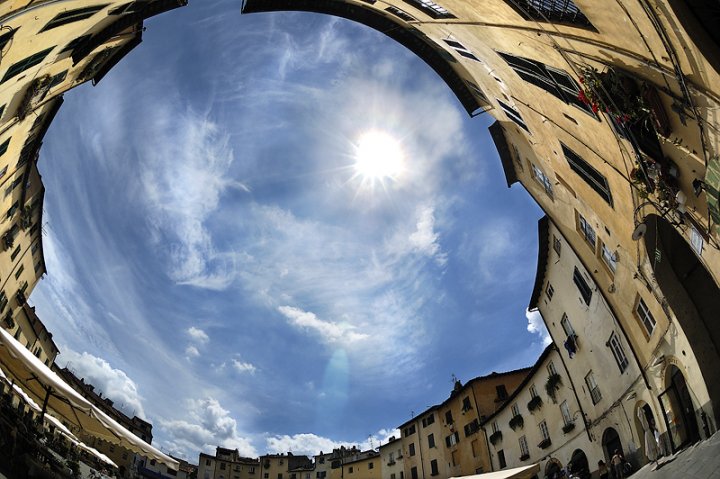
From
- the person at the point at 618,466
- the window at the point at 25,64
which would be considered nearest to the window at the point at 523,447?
the person at the point at 618,466

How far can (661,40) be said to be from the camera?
232 inches

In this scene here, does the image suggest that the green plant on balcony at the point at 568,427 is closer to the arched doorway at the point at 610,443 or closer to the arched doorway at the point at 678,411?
the arched doorway at the point at 610,443

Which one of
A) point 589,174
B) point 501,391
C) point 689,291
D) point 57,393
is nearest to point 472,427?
point 501,391

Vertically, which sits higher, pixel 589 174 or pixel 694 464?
pixel 589 174

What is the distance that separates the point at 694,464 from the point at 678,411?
3.28 m

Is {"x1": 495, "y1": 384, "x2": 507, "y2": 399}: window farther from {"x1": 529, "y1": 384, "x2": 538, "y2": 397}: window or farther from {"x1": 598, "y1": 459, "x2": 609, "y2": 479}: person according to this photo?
{"x1": 598, "y1": 459, "x2": 609, "y2": 479}: person

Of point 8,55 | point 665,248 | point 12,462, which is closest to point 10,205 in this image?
point 8,55

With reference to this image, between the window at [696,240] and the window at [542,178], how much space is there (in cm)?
856

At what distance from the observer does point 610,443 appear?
51.8 ft

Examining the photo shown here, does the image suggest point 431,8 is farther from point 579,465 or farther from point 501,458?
point 501,458

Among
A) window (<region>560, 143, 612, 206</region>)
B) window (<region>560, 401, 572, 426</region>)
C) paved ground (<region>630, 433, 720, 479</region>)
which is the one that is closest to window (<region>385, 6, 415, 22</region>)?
window (<region>560, 143, 612, 206</region>)

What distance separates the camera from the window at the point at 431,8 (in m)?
13.4

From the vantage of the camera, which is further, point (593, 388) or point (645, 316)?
point (593, 388)

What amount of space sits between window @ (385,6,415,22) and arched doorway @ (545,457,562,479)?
24797 millimetres
